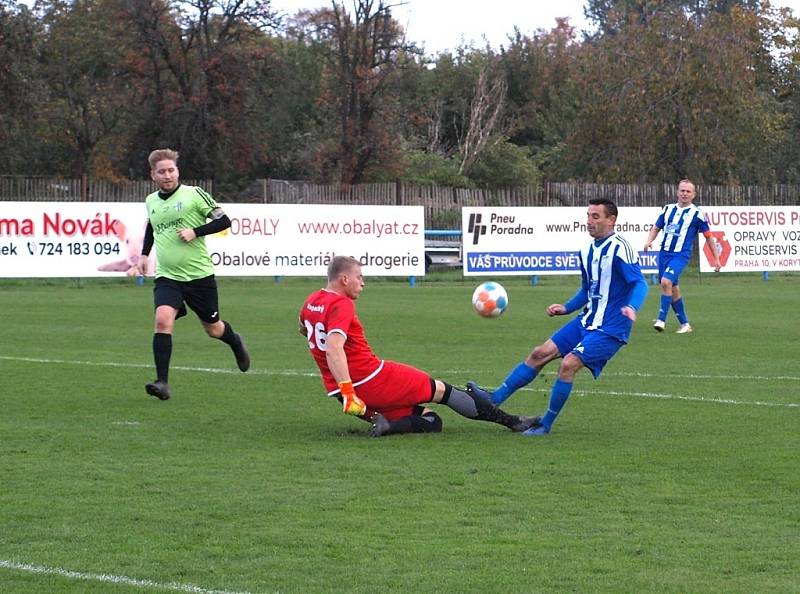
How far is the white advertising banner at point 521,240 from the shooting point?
103 ft

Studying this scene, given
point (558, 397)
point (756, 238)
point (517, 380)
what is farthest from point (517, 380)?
point (756, 238)

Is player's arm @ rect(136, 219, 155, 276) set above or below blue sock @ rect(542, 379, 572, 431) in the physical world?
above

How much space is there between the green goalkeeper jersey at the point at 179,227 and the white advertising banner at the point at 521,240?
19.4m

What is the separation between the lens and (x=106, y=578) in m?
5.66

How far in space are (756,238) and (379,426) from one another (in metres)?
25.9

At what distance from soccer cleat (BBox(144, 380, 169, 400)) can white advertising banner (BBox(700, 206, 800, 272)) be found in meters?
23.4

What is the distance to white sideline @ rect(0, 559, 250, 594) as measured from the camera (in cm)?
546

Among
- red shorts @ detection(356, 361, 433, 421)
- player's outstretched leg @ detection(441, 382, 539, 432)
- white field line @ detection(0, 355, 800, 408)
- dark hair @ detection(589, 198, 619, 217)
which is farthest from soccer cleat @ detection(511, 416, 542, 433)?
white field line @ detection(0, 355, 800, 408)

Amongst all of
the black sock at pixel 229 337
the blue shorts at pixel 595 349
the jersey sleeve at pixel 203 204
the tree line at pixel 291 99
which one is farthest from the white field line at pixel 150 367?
the tree line at pixel 291 99

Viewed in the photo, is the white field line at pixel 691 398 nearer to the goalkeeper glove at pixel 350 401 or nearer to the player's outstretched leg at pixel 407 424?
the player's outstretched leg at pixel 407 424

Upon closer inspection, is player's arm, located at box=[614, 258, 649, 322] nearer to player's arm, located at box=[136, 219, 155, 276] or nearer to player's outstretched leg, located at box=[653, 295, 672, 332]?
player's arm, located at box=[136, 219, 155, 276]

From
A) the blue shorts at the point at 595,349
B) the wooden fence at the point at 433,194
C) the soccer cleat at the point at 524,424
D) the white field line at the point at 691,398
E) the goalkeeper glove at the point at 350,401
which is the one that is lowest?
the white field line at the point at 691,398

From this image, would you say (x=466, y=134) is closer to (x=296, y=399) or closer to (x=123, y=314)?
(x=123, y=314)

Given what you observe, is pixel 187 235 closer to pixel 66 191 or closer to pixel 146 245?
pixel 146 245
